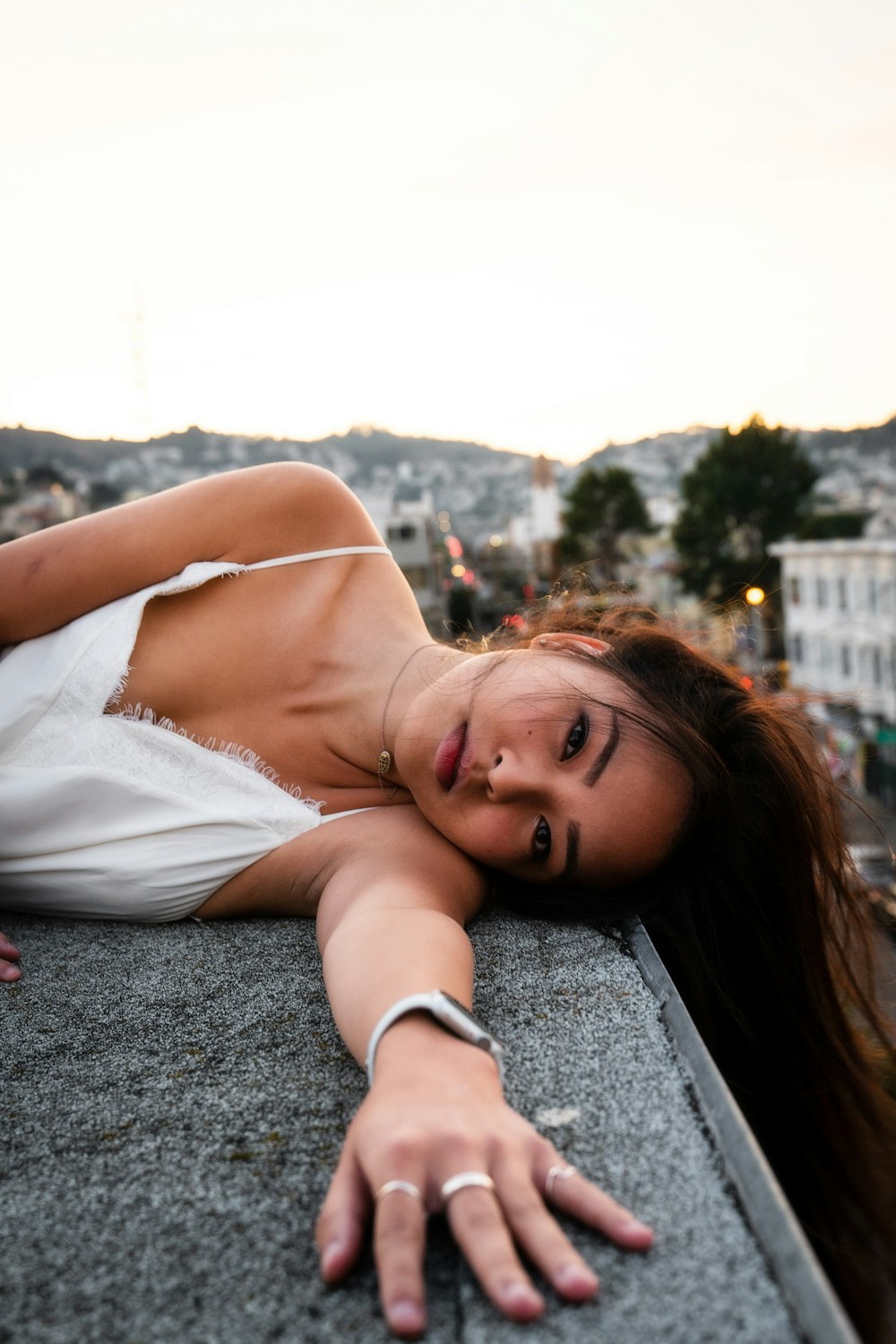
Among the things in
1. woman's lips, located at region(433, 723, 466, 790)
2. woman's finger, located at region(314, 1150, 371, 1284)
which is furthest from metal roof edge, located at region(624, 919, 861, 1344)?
woman's lips, located at region(433, 723, 466, 790)

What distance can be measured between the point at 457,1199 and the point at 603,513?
1796 inches

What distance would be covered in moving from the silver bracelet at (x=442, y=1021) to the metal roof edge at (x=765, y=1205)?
9.5 inches

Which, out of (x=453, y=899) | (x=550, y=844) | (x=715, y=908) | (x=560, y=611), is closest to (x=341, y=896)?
(x=453, y=899)

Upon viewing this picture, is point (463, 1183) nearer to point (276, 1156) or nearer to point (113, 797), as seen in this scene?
point (276, 1156)

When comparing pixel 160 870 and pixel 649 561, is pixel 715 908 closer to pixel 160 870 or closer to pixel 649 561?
pixel 160 870

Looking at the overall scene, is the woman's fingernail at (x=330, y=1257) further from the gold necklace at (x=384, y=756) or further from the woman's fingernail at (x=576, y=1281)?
the gold necklace at (x=384, y=756)

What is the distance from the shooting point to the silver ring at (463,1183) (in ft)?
2.85

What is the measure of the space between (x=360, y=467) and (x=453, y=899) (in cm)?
7969

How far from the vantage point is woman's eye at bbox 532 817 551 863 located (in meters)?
1.84

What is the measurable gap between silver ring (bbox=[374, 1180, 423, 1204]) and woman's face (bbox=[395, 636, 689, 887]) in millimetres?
938

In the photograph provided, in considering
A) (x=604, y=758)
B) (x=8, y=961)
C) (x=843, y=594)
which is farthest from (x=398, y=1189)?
(x=843, y=594)

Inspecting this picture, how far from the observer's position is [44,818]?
2.11 meters

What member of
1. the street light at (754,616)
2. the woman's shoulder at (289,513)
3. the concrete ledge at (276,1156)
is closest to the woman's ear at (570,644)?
the street light at (754,616)

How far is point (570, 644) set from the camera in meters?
2.17
